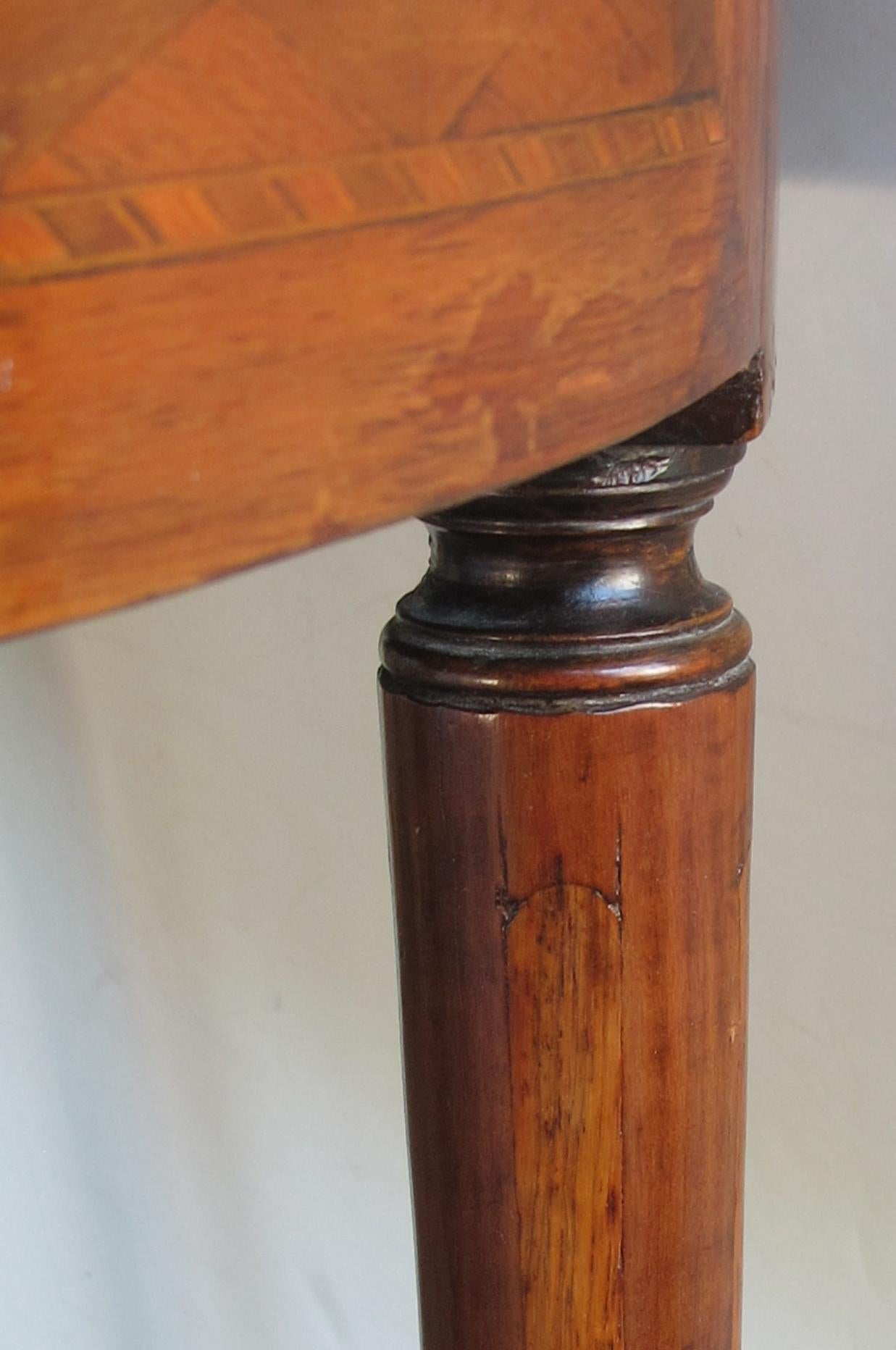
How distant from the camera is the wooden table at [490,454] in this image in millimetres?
145

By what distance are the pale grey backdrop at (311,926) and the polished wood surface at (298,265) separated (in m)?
0.43

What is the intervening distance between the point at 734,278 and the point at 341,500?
0.12 metres

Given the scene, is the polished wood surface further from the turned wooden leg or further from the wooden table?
the turned wooden leg

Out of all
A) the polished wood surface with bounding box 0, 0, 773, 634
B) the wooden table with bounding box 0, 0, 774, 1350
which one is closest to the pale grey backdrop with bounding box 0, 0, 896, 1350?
A: the wooden table with bounding box 0, 0, 774, 1350

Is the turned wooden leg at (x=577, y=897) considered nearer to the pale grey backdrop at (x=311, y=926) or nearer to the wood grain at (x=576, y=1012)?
the wood grain at (x=576, y=1012)

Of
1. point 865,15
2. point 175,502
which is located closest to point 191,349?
point 175,502

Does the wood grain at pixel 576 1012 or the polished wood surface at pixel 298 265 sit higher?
the polished wood surface at pixel 298 265

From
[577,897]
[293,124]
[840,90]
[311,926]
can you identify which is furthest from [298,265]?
[311,926]

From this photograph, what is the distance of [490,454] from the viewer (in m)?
0.19

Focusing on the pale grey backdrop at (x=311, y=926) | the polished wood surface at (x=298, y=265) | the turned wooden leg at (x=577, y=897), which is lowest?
the pale grey backdrop at (x=311, y=926)

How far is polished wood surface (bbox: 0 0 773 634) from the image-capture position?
141 mm

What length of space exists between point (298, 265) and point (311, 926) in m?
0.69

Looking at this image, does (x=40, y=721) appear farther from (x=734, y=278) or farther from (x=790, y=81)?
(x=734, y=278)

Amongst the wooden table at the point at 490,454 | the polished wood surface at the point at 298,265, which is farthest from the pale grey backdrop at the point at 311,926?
the polished wood surface at the point at 298,265
